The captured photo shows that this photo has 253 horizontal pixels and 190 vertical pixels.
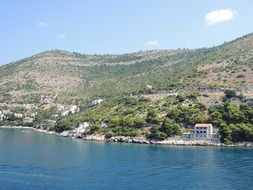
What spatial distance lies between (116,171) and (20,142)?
135 feet

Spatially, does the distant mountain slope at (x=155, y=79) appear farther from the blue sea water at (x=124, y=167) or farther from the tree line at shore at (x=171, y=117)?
the blue sea water at (x=124, y=167)

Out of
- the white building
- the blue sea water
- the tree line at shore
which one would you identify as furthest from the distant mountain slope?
the blue sea water

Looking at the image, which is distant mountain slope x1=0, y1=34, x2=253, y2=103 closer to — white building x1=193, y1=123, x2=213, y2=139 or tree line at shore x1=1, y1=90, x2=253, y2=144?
tree line at shore x1=1, y1=90, x2=253, y2=144

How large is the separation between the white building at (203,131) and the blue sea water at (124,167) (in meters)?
5.42

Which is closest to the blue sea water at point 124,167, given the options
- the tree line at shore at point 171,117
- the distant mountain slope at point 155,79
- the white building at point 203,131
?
the white building at point 203,131

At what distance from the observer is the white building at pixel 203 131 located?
296ft

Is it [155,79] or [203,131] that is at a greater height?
[155,79]

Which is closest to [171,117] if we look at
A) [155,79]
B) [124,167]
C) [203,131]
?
[203,131]

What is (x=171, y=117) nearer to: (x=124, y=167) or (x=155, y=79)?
(x=124, y=167)

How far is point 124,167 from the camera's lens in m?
64.4

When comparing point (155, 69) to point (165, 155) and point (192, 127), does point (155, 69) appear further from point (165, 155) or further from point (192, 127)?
point (165, 155)

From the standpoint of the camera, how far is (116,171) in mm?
61781

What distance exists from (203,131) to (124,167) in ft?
96.7

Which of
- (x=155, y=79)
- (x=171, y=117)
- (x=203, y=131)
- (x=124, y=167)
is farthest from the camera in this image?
(x=155, y=79)
